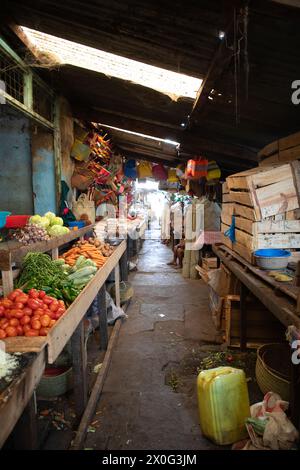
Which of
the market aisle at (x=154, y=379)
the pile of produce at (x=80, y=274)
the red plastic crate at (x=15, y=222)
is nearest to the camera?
the market aisle at (x=154, y=379)

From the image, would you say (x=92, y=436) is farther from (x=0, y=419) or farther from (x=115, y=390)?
(x=0, y=419)

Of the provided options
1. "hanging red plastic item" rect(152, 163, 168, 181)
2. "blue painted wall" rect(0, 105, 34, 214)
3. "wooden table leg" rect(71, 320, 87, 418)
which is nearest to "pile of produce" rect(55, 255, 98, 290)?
"wooden table leg" rect(71, 320, 87, 418)

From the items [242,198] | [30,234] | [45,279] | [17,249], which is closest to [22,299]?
[45,279]

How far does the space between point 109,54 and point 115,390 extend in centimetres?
455

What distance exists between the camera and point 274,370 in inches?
146

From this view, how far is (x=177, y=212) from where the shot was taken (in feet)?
45.0

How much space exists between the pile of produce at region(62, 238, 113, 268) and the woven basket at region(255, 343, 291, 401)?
265 cm

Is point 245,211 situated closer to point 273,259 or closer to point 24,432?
point 273,259

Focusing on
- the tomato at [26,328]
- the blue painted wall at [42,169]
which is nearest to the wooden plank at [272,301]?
the tomato at [26,328]

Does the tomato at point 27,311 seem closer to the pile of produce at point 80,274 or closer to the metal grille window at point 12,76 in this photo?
the pile of produce at point 80,274

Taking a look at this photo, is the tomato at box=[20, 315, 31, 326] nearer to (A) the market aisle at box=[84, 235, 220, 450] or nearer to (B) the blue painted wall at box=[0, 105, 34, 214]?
(A) the market aisle at box=[84, 235, 220, 450]

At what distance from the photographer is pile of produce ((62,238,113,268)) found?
5172 mm

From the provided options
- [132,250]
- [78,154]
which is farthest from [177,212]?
[78,154]

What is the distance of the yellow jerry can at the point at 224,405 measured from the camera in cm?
306
